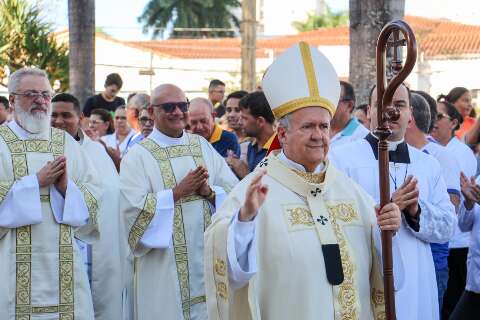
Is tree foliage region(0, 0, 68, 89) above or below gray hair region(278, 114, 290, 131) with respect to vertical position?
above

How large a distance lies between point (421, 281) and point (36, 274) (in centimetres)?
276

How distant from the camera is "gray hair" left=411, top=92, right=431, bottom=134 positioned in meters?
7.00

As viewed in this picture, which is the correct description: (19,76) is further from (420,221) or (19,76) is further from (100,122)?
(100,122)

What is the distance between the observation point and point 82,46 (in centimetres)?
1512

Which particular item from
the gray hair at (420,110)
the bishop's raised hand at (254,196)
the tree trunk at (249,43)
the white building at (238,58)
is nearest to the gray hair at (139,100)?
the gray hair at (420,110)

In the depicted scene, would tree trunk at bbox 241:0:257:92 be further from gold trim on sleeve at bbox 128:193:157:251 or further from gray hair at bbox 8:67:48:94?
gray hair at bbox 8:67:48:94

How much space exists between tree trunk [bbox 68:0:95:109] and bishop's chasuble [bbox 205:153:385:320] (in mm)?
10294

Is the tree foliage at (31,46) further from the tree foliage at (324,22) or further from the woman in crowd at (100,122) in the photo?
the tree foliage at (324,22)

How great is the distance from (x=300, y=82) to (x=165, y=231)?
2.78 meters

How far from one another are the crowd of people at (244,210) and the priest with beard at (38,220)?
0.01 metres

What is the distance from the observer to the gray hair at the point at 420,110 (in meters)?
7.00

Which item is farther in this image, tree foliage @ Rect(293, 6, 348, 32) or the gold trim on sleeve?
tree foliage @ Rect(293, 6, 348, 32)

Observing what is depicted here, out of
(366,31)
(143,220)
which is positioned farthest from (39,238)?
(366,31)

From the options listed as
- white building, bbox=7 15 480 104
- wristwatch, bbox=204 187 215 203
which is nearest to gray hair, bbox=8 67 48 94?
wristwatch, bbox=204 187 215 203
